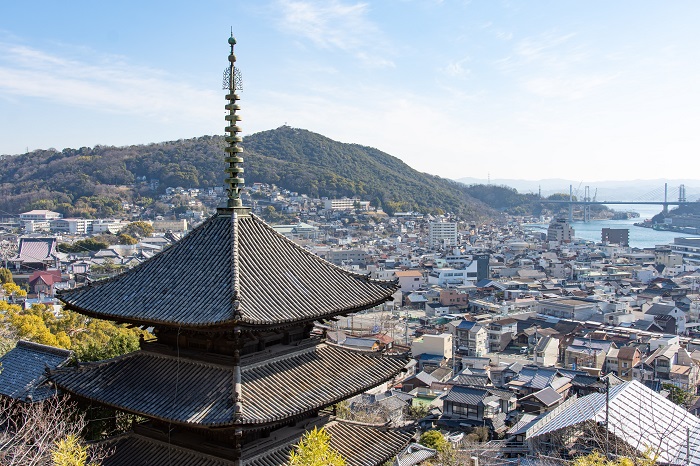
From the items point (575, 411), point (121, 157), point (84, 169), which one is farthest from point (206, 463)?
point (121, 157)

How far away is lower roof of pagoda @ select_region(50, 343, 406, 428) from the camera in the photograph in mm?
8234

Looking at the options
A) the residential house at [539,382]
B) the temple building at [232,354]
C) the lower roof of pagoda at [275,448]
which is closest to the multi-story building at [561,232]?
the residential house at [539,382]

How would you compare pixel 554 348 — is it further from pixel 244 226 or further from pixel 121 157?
pixel 121 157

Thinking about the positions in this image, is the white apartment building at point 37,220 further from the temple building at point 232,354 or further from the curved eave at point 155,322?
the temple building at point 232,354

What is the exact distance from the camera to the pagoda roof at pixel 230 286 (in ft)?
28.0

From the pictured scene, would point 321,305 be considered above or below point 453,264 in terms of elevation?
above

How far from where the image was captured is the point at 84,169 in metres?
137

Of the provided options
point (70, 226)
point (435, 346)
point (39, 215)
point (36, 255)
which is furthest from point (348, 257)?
point (39, 215)

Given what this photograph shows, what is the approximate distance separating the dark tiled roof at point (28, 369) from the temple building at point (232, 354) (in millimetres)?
5086

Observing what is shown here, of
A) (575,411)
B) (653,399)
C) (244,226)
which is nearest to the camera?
(244,226)

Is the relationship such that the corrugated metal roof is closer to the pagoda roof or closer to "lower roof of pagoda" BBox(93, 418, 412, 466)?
"lower roof of pagoda" BBox(93, 418, 412, 466)

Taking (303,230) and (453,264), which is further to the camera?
(303,230)

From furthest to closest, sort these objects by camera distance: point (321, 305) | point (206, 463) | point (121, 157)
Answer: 1. point (121, 157)
2. point (321, 305)
3. point (206, 463)

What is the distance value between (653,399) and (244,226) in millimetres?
20559
